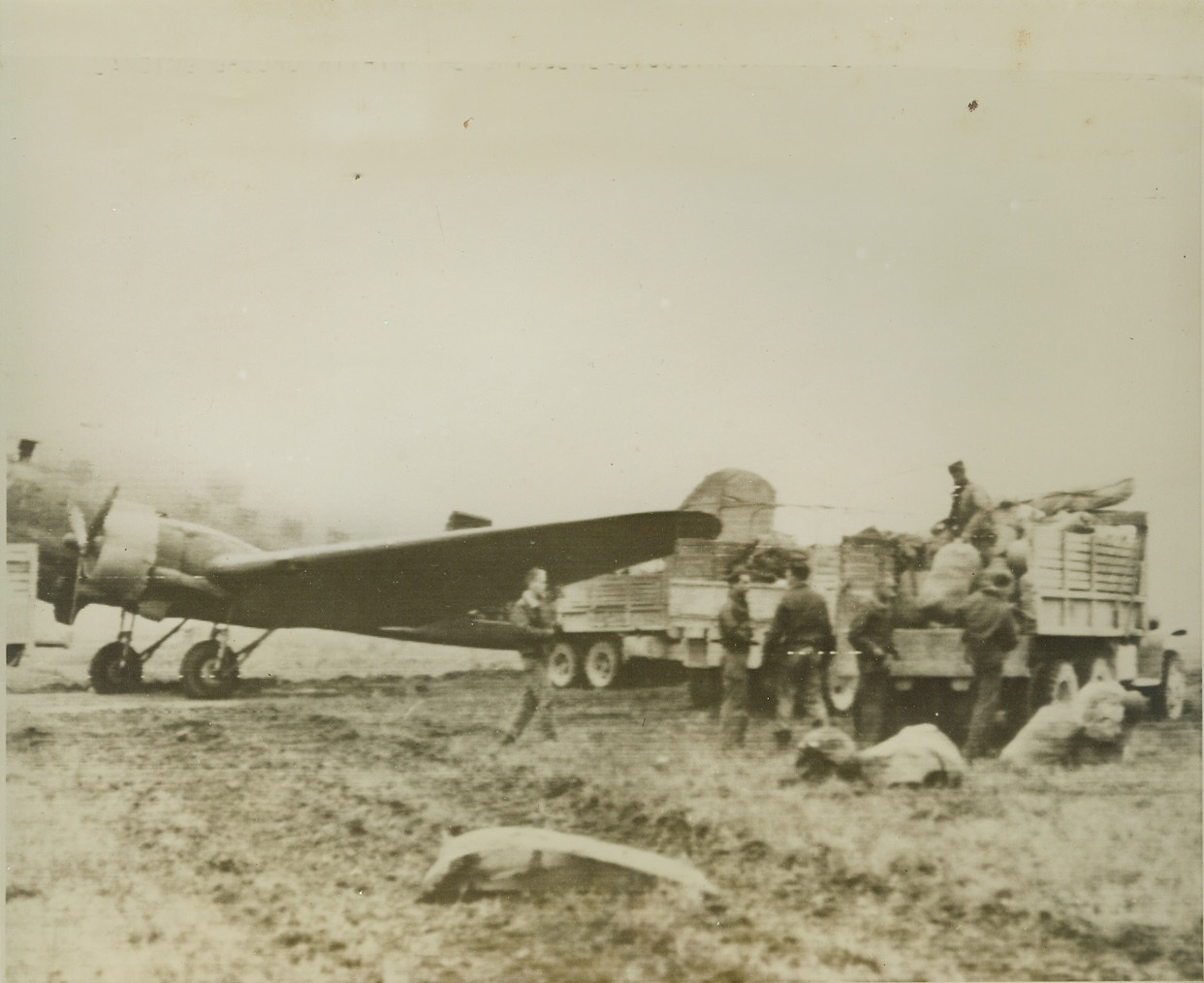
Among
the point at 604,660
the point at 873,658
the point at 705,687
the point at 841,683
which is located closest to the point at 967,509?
the point at 873,658

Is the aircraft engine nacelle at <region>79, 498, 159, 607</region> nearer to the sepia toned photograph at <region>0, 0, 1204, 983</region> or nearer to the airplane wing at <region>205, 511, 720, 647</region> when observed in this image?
the sepia toned photograph at <region>0, 0, 1204, 983</region>

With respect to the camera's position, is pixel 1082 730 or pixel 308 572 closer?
pixel 308 572

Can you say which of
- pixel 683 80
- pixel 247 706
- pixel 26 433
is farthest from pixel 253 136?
pixel 247 706

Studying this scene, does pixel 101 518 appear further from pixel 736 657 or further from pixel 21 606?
pixel 736 657

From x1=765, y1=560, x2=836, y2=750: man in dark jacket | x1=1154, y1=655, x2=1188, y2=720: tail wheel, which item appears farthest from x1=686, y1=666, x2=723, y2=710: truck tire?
x1=1154, y1=655, x2=1188, y2=720: tail wheel

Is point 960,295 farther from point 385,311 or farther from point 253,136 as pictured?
point 253,136

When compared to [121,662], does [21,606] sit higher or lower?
higher

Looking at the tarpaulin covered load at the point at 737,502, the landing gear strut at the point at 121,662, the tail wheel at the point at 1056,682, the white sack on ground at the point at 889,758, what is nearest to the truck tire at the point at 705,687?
the white sack on ground at the point at 889,758
